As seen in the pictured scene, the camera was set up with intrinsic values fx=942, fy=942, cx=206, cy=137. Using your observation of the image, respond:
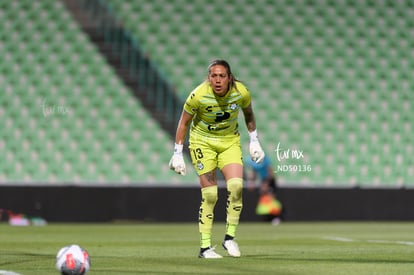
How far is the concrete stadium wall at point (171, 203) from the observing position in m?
19.8

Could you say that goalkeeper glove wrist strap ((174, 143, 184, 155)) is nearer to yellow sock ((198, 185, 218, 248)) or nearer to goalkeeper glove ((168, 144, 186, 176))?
goalkeeper glove ((168, 144, 186, 176))

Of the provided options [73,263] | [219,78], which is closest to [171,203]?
[219,78]

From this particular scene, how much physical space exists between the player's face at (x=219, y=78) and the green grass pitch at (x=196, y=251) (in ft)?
5.65

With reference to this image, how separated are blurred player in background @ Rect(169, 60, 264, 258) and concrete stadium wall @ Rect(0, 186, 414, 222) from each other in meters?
10.3

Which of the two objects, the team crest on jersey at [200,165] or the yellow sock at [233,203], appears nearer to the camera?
the yellow sock at [233,203]

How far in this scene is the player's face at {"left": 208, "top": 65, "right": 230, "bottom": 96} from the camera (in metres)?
9.40

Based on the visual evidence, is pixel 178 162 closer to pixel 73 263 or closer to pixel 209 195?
pixel 209 195

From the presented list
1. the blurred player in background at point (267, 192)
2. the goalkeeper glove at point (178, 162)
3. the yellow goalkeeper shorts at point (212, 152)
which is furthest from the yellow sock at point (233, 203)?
the blurred player in background at point (267, 192)

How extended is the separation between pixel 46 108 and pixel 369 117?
26.3 ft

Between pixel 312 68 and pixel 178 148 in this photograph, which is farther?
pixel 312 68

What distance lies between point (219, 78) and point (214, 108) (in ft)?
1.30

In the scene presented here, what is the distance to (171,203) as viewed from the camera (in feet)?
66.8

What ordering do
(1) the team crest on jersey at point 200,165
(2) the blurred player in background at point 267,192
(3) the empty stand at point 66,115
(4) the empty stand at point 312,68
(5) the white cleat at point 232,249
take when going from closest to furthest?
(5) the white cleat at point 232,249 → (1) the team crest on jersey at point 200,165 → (2) the blurred player in background at point 267,192 → (3) the empty stand at point 66,115 → (4) the empty stand at point 312,68

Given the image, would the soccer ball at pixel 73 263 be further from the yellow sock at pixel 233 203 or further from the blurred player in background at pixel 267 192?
the blurred player in background at pixel 267 192
